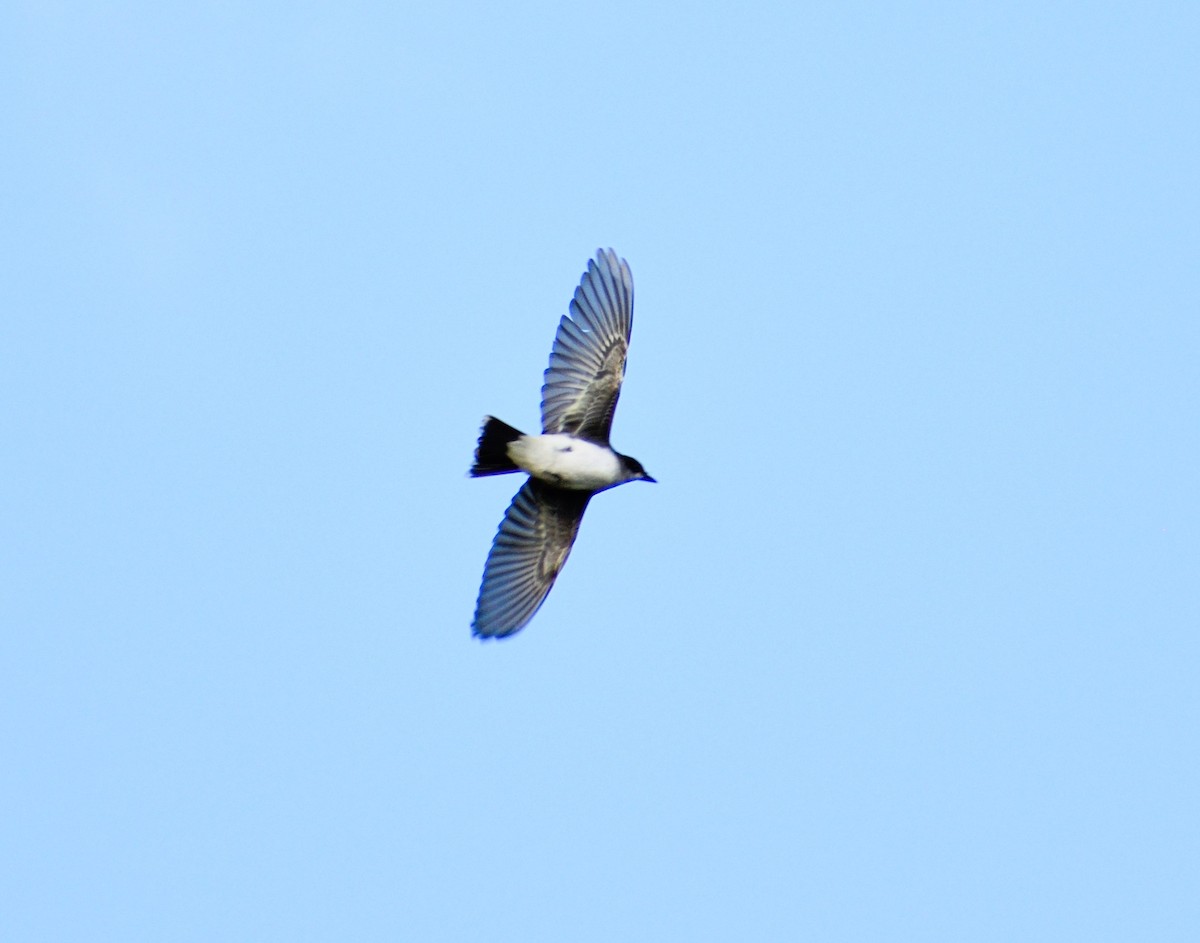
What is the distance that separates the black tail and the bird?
351mm

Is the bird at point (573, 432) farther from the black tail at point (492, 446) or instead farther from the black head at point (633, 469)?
the black tail at point (492, 446)

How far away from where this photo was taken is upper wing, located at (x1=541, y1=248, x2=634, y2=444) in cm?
1305

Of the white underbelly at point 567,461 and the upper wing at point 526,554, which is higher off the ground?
the white underbelly at point 567,461

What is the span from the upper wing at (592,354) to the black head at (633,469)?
8.3 inches

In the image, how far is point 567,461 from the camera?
42.1ft

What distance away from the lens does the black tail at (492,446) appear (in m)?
12.4

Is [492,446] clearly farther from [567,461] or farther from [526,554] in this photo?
[526,554]

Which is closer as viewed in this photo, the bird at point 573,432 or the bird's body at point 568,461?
the bird's body at point 568,461

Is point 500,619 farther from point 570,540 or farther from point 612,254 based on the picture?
point 612,254

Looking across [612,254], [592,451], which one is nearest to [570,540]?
[592,451]

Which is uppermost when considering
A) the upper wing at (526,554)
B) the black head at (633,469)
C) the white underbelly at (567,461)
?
the black head at (633,469)

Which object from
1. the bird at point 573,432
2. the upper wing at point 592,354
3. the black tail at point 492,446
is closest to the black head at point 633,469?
the bird at point 573,432

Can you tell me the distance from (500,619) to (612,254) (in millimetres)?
2647

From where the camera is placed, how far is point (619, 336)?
43.0ft
